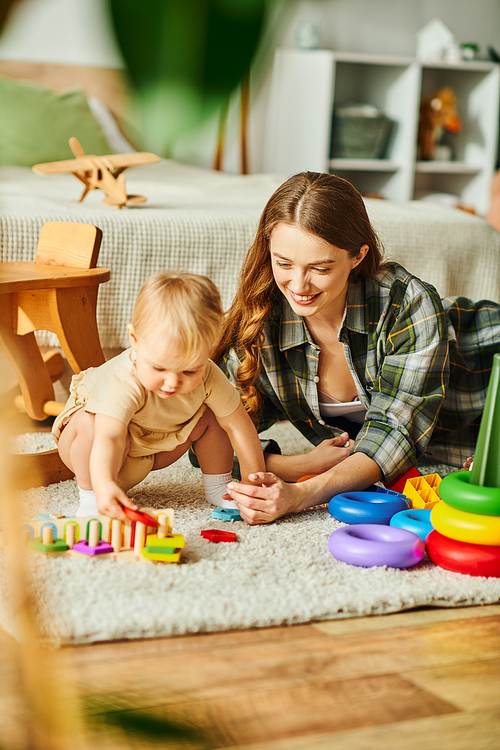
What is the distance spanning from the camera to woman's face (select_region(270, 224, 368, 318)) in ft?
3.63

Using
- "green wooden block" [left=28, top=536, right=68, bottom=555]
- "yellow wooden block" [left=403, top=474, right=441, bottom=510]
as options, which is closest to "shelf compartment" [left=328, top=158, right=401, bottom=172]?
"yellow wooden block" [left=403, top=474, right=441, bottom=510]

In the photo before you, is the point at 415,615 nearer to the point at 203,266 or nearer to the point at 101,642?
the point at 101,642

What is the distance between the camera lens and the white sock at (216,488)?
1.10m

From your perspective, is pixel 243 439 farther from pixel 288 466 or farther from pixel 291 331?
pixel 291 331

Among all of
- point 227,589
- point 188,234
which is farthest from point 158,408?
point 188,234

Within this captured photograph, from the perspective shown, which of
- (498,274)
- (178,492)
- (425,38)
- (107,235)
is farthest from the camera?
(425,38)

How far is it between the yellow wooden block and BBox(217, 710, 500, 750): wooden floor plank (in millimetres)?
494

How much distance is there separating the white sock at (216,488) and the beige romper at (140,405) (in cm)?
9

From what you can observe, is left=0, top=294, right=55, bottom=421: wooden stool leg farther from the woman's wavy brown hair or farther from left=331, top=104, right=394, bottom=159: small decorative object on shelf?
left=331, top=104, right=394, bottom=159: small decorative object on shelf

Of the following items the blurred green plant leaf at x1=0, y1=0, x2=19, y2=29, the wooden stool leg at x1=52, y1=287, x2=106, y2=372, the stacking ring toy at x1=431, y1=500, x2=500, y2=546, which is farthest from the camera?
the wooden stool leg at x1=52, y1=287, x2=106, y2=372

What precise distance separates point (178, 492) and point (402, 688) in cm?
59

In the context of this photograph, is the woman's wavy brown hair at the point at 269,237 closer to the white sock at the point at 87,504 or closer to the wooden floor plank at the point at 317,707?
the white sock at the point at 87,504

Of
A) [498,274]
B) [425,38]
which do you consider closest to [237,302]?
[498,274]

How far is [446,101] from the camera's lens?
3.36 meters
